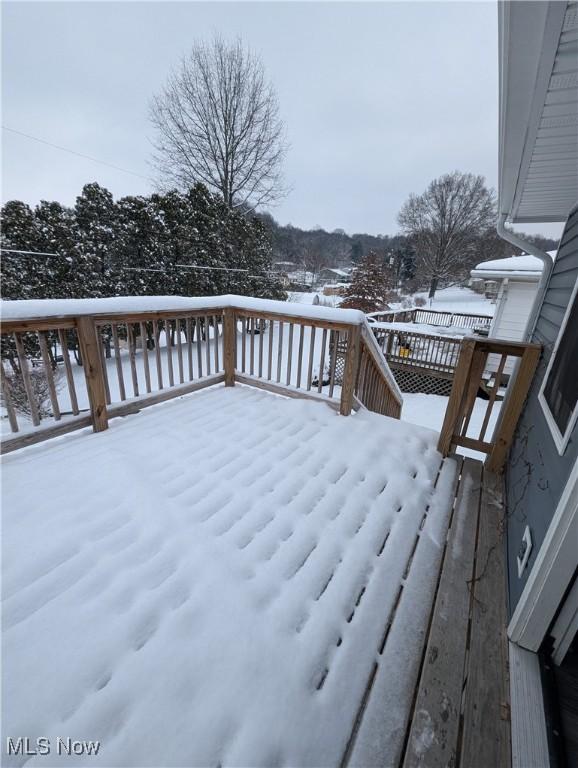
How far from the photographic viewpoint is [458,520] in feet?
6.04

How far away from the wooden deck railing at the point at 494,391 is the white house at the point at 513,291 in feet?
22.2

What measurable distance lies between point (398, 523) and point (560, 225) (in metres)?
4.03

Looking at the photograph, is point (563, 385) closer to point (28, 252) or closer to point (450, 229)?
point (28, 252)

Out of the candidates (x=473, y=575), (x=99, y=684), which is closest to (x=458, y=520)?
(x=473, y=575)

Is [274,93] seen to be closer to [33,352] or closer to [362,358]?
[33,352]

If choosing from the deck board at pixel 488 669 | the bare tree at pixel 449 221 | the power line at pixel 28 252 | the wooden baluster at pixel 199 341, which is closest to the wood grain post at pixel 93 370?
the wooden baluster at pixel 199 341

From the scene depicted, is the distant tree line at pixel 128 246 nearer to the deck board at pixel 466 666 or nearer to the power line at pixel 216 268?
the power line at pixel 216 268

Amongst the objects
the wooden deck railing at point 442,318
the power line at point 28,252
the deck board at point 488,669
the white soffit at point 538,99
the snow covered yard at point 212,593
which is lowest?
the wooden deck railing at point 442,318

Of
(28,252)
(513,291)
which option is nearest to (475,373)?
(513,291)

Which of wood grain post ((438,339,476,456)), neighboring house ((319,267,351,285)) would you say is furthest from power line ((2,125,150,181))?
neighboring house ((319,267,351,285))

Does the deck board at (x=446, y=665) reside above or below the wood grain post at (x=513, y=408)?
below

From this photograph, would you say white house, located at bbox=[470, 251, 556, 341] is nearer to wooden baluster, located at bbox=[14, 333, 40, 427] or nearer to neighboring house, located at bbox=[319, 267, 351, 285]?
wooden baluster, located at bbox=[14, 333, 40, 427]

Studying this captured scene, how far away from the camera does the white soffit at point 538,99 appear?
0.91m

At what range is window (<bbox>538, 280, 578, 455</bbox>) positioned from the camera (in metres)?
1.23
